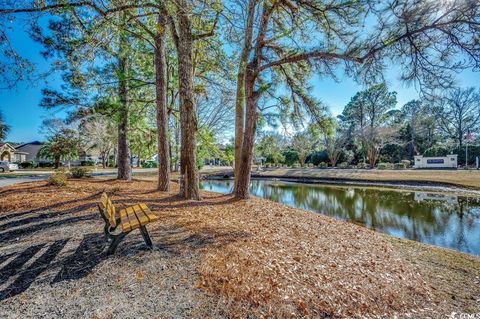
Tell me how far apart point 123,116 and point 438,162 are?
36.8 m

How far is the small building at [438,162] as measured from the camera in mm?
30031

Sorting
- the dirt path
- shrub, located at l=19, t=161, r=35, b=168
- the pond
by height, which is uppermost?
shrub, located at l=19, t=161, r=35, b=168

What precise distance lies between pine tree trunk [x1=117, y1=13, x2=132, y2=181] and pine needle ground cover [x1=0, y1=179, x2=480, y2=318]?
5.06 metres

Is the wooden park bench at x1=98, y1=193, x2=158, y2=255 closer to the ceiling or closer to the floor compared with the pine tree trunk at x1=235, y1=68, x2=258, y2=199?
closer to the floor

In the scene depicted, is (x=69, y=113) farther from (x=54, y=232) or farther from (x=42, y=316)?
(x=42, y=316)

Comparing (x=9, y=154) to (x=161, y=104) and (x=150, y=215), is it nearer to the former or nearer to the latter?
(x=161, y=104)

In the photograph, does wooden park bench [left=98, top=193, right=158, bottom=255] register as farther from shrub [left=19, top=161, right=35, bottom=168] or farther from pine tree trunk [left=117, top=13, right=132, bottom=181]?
shrub [left=19, top=161, right=35, bottom=168]

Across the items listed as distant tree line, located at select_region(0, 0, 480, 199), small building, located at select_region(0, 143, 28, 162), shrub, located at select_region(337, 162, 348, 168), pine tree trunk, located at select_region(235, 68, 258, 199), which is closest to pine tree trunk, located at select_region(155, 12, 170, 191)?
distant tree line, located at select_region(0, 0, 480, 199)

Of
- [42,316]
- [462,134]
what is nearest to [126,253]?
[42,316]

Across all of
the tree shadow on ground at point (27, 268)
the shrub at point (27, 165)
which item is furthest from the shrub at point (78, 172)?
the shrub at point (27, 165)

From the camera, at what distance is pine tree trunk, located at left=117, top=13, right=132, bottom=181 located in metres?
8.24

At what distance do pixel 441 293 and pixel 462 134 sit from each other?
157ft

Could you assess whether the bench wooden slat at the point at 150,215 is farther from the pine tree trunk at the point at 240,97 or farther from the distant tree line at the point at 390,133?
the distant tree line at the point at 390,133

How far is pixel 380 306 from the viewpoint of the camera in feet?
9.44
